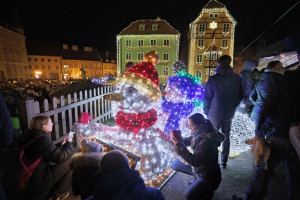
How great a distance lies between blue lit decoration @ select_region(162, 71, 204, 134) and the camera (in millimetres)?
4070

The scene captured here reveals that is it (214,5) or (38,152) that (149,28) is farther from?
(38,152)

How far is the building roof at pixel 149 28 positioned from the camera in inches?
1060

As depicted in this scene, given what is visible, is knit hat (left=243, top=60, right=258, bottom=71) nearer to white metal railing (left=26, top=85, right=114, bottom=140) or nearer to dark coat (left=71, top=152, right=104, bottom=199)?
white metal railing (left=26, top=85, right=114, bottom=140)

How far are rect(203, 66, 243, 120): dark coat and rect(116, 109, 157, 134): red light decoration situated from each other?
1.53 m

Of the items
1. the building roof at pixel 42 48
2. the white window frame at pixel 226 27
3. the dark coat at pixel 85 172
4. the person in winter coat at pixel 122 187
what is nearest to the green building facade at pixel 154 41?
the white window frame at pixel 226 27

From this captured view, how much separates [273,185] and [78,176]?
3.40 m

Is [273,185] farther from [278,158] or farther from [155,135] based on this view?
[155,135]

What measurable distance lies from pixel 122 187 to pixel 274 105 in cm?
263

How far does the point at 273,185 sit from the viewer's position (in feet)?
10.1

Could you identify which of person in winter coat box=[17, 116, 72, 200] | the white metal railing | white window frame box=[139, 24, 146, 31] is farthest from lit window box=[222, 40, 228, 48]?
person in winter coat box=[17, 116, 72, 200]

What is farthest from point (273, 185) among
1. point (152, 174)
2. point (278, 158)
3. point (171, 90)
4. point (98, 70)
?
point (98, 70)

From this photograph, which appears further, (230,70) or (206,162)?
(230,70)

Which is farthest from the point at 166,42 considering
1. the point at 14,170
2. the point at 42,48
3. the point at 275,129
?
the point at 42,48

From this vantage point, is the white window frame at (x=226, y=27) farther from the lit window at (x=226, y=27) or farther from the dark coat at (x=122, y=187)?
the dark coat at (x=122, y=187)
